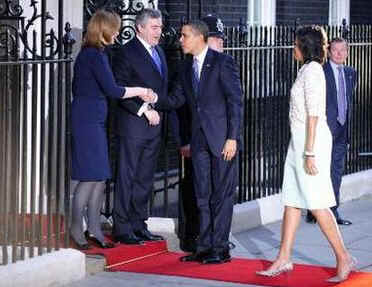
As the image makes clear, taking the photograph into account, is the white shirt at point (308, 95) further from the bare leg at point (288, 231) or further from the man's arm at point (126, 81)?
the man's arm at point (126, 81)

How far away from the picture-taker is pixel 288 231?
30.6 ft

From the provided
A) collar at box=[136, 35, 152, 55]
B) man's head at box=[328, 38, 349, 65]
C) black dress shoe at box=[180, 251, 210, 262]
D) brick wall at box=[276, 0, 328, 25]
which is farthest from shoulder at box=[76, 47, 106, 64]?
brick wall at box=[276, 0, 328, 25]

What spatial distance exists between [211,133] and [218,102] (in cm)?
24

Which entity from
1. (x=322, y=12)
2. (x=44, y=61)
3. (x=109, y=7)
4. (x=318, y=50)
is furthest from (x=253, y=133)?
(x=322, y=12)

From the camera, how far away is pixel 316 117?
911 cm

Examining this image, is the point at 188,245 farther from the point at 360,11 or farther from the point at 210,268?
the point at 360,11

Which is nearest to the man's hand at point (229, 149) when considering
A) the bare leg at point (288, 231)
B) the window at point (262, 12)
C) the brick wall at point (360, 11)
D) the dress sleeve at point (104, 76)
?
the bare leg at point (288, 231)

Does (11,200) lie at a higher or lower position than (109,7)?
lower

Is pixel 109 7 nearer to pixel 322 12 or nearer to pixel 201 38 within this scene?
pixel 201 38

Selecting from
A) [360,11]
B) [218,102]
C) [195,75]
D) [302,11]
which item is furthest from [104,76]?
[360,11]

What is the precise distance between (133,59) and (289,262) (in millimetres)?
1971

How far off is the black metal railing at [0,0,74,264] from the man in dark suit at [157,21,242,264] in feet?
3.51

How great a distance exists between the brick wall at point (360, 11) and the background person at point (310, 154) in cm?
1003

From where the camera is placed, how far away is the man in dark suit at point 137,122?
32.7 ft
